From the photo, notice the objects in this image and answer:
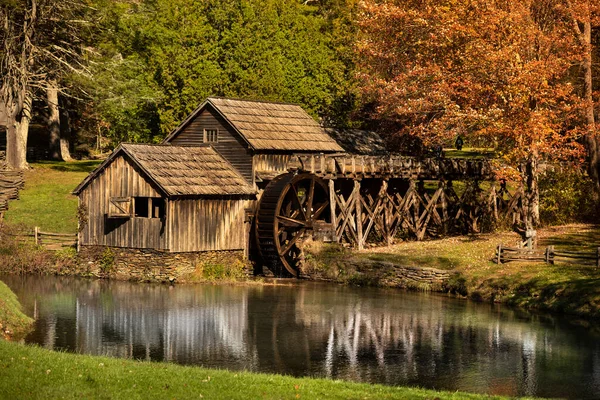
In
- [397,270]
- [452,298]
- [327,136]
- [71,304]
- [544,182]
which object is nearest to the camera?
[71,304]

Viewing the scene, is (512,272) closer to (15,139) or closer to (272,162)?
(272,162)

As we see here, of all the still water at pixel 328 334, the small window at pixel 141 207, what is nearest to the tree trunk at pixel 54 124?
the small window at pixel 141 207

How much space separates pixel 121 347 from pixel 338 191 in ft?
71.4

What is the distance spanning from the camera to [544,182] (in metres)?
52.7

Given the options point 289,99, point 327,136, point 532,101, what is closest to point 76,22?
point 289,99

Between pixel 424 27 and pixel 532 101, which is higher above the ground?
pixel 424 27

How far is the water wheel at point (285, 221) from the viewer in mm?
43000

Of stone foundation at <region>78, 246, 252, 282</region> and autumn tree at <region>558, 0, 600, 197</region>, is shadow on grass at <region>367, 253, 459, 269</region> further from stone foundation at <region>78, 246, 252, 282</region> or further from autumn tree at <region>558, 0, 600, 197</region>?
autumn tree at <region>558, 0, 600, 197</region>

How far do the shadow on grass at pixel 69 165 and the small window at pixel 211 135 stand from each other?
762 inches

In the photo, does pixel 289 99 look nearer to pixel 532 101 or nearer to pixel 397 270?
pixel 532 101

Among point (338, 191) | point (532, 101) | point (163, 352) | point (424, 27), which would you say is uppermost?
point (424, 27)

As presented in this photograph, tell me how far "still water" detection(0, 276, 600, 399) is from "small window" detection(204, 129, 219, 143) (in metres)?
8.80

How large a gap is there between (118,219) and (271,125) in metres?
8.95

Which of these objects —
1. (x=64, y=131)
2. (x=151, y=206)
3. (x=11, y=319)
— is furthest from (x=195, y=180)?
(x=64, y=131)
